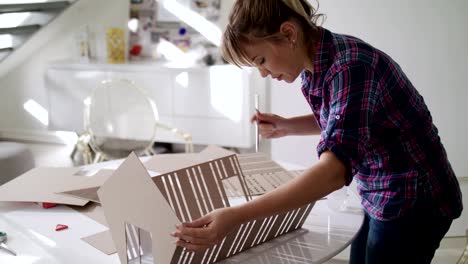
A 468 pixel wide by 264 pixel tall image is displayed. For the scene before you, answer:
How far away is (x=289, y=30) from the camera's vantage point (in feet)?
3.32

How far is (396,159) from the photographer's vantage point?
1082 mm

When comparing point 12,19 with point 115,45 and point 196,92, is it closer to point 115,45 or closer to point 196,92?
point 115,45

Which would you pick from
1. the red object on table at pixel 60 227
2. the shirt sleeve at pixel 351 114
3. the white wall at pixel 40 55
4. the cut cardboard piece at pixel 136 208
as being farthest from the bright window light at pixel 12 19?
the shirt sleeve at pixel 351 114

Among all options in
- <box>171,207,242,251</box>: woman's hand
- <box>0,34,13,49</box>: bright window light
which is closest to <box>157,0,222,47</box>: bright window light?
<box>0,34,13,49</box>: bright window light

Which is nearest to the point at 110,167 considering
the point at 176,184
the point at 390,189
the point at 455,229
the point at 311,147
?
the point at 176,184

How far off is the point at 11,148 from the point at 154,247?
2.66 m

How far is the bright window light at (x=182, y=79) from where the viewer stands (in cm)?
371

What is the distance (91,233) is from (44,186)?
339 millimetres

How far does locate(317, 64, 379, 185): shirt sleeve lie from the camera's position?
3.06ft

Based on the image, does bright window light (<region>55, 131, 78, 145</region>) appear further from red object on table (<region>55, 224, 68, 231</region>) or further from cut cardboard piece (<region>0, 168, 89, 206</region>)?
red object on table (<region>55, 224, 68, 231</region>)

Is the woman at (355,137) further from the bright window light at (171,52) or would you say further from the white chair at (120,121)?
the bright window light at (171,52)

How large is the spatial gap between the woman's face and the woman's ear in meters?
0.01

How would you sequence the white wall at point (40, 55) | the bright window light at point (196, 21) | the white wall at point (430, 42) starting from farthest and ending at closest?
1. the white wall at point (40, 55)
2. the bright window light at point (196, 21)
3. the white wall at point (430, 42)

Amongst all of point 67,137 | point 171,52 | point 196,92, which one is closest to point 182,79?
point 196,92
